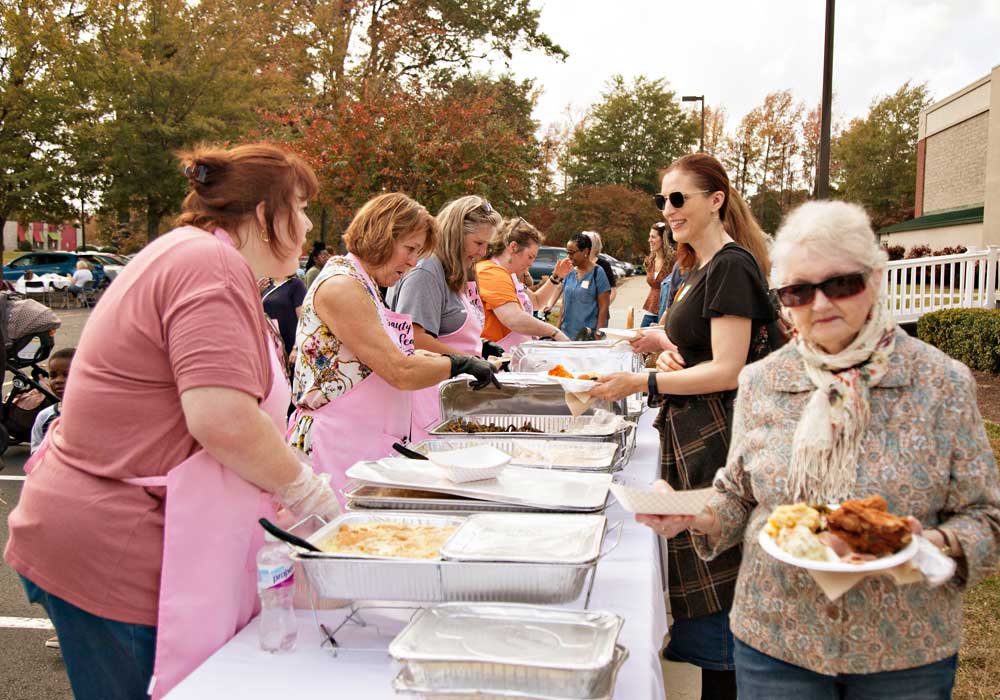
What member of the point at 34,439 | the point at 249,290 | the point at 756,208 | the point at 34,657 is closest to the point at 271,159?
the point at 249,290

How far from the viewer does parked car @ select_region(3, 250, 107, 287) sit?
24.3 m

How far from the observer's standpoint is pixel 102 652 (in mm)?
1567

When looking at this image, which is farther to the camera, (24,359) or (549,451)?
(24,359)

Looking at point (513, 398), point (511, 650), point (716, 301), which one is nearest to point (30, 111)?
point (513, 398)

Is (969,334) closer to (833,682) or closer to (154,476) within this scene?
(833,682)

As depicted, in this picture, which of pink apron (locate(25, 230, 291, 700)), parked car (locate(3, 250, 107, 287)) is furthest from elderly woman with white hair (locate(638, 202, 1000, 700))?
parked car (locate(3, 250, 107, 287))

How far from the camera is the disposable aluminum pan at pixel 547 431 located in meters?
2.75

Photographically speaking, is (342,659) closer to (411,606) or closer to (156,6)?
(411,606)

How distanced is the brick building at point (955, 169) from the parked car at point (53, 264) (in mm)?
23935

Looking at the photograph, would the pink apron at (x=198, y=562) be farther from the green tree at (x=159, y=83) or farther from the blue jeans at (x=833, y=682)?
the green tree at (x=159, y=83)

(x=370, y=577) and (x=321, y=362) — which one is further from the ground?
(x=321, y=362)

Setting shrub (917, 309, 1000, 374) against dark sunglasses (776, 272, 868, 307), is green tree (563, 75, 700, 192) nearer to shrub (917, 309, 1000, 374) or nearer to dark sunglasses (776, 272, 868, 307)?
shrub (917, 309, 1000, 374)

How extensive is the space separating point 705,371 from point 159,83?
69.7ft

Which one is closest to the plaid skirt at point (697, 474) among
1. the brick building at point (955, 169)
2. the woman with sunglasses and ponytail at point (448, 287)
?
the woman with sunglasses and ponytail at point (448, 287)
